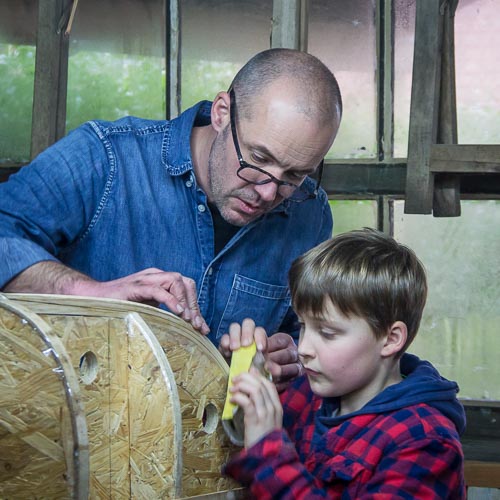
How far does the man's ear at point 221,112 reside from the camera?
2.54m

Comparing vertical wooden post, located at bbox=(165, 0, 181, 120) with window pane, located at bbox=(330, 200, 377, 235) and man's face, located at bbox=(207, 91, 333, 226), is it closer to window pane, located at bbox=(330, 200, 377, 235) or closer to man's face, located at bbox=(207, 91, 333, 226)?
window pane, located at bbox=(330, 200, 377, 235)

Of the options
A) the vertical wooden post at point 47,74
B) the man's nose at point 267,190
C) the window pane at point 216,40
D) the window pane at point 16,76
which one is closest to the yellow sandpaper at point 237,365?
the man's nose at point 267,190

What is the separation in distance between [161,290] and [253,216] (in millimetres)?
621

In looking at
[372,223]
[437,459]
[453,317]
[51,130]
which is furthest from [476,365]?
[437,459]

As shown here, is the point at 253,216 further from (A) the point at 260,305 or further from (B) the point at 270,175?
(A) the point at 260,305

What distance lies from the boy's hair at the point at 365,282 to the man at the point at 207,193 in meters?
0.31

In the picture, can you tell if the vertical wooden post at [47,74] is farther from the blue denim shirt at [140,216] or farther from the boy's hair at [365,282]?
the boy's hair at [365,282]

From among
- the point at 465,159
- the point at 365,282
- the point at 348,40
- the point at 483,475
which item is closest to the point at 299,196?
the point at 365,282

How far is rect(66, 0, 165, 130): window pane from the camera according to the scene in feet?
17.7

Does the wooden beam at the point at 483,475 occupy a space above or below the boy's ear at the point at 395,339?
below

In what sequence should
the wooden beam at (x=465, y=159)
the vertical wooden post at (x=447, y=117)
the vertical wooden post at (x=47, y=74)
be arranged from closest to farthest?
1. the wooden beam at (x=465, y=159)
2. the vertical wooden post at (x=447, y=117)
3. the vertical wooden post at (x=47, y=74)

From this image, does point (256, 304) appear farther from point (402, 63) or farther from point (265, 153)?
point (402, 63)

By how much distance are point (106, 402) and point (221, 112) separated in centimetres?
109

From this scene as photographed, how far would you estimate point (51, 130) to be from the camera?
13.3 ft
